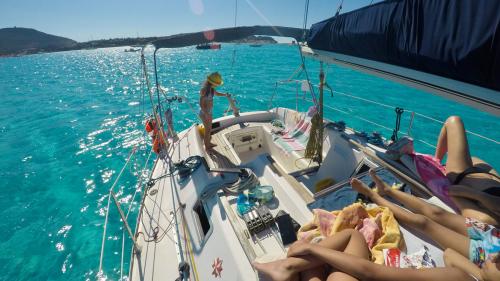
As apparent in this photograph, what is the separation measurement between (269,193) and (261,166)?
2.58ft

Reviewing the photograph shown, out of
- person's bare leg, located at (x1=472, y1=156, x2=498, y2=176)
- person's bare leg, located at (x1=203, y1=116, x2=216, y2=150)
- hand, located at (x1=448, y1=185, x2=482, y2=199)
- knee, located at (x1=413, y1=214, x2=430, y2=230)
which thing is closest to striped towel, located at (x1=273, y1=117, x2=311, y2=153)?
person's bare leg, located at (x1=203, y1=116, x2=216, y2=150)

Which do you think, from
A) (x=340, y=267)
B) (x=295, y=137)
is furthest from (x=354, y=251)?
(x=295, y=137)

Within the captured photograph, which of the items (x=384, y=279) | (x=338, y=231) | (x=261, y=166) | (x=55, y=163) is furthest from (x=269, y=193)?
(x=55, y=163)

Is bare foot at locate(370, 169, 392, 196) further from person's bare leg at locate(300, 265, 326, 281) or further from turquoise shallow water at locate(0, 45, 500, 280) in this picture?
turquoise shallow water at locate(0, 45, 500, 280)

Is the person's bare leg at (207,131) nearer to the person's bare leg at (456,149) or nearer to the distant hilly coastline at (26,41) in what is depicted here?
the person's bare leg at (456,149)

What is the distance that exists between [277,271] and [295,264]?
148 mm

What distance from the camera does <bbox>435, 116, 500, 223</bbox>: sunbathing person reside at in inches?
79.5

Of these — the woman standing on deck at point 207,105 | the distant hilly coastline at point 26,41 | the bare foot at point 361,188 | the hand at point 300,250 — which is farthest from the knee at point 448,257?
the distant hilly coastline at point 26,41

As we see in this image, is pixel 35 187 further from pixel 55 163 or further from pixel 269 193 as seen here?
pixel 269 193

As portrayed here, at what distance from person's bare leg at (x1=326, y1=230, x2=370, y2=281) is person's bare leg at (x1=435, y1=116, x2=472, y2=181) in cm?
152

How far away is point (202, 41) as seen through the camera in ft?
9.63

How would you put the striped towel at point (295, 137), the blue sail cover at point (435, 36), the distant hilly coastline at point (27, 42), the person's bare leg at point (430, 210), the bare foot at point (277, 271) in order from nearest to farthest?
the blue sail cover at point (435, 36), the bare foot at point (277, 271), the person's bare leg at point (430, 210), the striped towel at point (295, 137), the distant hilly coastline at point (27, 42)

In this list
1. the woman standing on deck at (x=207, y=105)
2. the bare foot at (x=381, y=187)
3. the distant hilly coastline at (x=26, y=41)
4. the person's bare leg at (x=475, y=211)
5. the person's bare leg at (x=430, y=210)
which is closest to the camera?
the person's bare leg at (x=475, y=211)

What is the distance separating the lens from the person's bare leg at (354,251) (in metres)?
1.61
